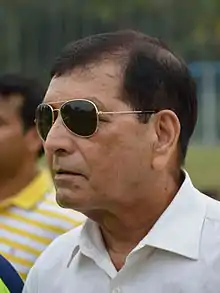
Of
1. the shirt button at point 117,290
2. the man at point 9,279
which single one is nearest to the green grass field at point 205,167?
the man at point 9,279

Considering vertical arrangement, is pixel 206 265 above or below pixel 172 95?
below

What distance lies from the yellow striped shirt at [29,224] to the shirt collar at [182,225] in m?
1.16

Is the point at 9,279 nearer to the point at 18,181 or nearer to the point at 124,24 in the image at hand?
the point at 18,181

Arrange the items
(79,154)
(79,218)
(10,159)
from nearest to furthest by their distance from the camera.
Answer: (79,154) < (79,218) < (10,159)

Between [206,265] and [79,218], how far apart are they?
4.44 feet

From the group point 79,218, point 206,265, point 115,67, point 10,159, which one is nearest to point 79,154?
point 115,67

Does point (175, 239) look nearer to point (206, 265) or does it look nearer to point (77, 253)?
point (206, 265)

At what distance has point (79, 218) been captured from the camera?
3.30 m

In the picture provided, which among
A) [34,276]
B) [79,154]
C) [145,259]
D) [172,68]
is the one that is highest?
[172,68]

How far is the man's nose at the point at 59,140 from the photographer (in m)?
1.98

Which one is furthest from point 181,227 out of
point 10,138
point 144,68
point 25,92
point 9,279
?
point 25,92

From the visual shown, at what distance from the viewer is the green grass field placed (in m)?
9.38

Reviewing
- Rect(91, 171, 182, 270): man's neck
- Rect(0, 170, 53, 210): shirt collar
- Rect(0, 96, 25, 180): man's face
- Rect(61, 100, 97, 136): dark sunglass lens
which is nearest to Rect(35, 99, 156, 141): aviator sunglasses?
Rect(61, 100, 97, 136): dark sunglass lens

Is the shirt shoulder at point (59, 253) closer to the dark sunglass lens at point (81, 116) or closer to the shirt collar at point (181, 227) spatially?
the shirt collar at point (181, 227)
